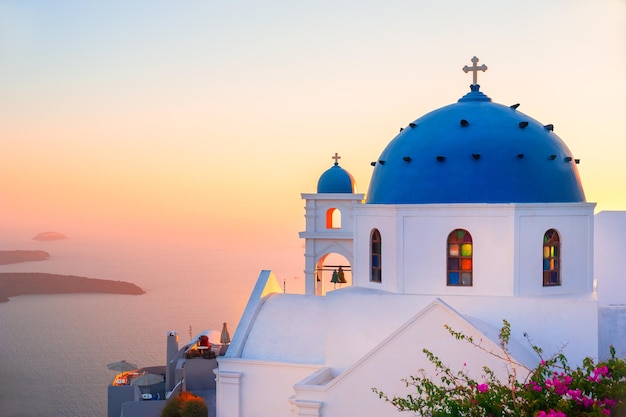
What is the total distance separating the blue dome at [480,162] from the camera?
1493 cm

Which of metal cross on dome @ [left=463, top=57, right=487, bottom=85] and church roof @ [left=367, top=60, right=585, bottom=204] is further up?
metal cross on dome @ [left=463, top=57, right=487, bottom=85]

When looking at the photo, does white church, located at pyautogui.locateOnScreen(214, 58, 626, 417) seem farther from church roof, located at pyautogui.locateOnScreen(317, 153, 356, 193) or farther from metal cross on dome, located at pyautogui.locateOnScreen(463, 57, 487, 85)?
church roof, located at pyautogui.locateOnScreen(317, 153, 356, 193)

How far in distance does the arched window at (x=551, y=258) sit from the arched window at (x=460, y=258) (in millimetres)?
1429

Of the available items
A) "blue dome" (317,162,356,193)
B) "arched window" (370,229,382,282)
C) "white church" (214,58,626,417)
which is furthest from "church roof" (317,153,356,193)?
"arched window" (370,229,382,282)

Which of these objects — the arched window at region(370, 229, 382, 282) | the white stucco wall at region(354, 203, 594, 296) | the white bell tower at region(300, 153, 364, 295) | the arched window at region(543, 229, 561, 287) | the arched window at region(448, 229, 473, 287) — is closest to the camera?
the white stucco wall at region(354, 203, 594, 296)

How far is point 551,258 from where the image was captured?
14.9 metres

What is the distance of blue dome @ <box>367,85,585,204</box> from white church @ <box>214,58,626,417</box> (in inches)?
1.0

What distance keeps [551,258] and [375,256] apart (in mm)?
3391

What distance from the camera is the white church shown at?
13734 millimetres

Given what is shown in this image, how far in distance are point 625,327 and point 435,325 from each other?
417 cm

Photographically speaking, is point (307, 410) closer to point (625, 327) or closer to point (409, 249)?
point (409, 249)

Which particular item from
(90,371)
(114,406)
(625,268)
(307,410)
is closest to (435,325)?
(307,410)

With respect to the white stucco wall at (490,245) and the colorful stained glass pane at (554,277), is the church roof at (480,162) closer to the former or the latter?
the white stucco wall at (490,245)

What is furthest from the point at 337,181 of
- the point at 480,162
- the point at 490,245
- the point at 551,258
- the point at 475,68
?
the point at 551,258
